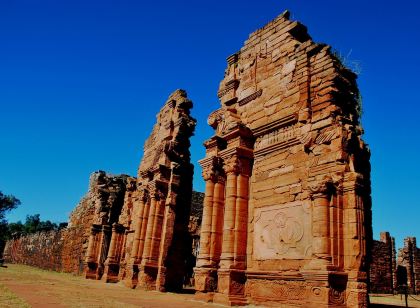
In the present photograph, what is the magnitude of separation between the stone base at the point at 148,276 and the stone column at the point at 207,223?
15.0 ft

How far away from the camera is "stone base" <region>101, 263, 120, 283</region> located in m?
17.8

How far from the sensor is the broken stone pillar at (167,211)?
1422cm

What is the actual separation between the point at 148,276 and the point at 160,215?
232 cm

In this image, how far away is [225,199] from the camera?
408 inches

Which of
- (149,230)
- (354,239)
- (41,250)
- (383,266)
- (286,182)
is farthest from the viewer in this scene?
(41,250)

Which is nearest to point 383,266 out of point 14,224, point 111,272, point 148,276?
point 111,272

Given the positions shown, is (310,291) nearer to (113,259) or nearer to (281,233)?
(281,233)

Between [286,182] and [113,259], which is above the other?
[286,182]

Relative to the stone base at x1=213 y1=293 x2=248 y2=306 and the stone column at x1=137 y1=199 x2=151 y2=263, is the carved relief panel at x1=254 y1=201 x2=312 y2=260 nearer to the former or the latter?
the stone base at x1=213 y1=293 x2=248 y2=306

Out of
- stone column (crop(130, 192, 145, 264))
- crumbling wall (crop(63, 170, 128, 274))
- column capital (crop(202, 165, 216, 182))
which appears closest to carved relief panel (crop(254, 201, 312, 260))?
column capital (crop(202, 165, 216, 182))

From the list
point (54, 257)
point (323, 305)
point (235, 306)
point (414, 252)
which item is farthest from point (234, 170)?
point (414, 252)

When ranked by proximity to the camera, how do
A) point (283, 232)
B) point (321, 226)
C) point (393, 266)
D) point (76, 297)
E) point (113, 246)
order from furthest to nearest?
point (393, 266)
point (113, 246)
point (283, 232)
point (76, 297)
point (321, 226)

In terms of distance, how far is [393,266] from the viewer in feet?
95.3

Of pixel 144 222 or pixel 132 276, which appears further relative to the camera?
pixel 144 222
